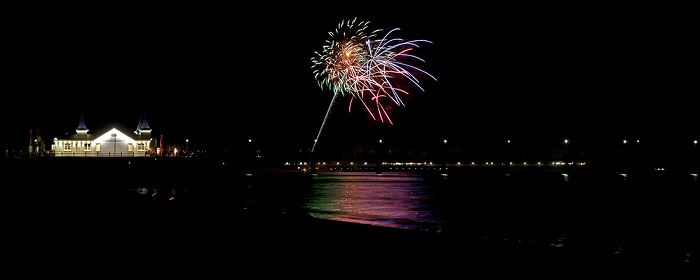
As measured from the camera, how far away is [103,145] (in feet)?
252

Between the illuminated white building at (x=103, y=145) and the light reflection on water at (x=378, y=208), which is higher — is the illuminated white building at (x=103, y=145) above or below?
above

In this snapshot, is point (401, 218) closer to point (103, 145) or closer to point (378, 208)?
point (378, 208)

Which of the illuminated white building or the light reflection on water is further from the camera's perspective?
the illuminated white building

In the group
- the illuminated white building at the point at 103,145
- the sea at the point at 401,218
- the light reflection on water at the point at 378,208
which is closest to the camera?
the sea at the point at 401,218

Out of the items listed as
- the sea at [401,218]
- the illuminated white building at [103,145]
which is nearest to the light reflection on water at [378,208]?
the sea at [401,218]

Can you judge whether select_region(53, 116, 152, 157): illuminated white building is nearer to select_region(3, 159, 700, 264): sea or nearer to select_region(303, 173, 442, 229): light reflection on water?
select_region(303, 173, 442, 229): light reflection on water

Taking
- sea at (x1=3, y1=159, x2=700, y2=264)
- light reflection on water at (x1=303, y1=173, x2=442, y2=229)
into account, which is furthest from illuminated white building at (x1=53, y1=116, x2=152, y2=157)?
sea at (x1=3, y1=159, x2=700, y2=264)

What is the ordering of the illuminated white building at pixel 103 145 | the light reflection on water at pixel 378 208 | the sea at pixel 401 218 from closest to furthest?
the sea at pixel 401 218, the light reflection on water at pixel 378 208, the illuminated white building at pixel 103 145

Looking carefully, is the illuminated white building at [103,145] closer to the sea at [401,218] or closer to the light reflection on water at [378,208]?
the light reflection on water at [378,208]

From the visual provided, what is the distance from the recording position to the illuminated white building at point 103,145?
2965 inches

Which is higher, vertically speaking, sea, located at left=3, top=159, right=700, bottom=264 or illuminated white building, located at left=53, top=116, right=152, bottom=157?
illuminated white building, located at left=53, top=116, right=152, bottom=157

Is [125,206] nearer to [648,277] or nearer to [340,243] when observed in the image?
[340,243]

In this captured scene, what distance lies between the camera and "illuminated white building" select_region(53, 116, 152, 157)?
2965 inches

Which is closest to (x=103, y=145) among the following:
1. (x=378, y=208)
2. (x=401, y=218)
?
(x=378, y=208)
